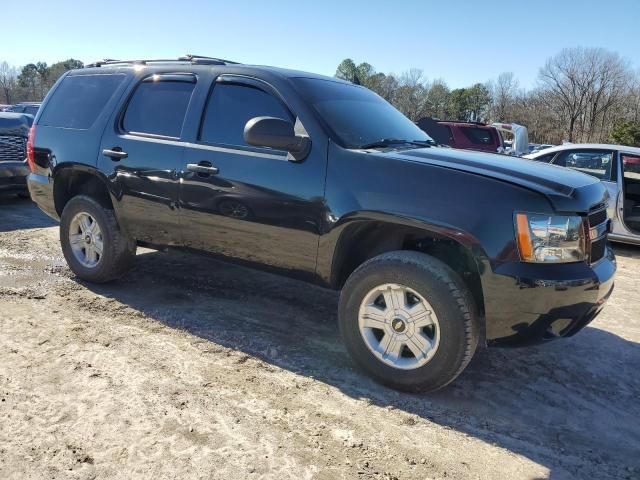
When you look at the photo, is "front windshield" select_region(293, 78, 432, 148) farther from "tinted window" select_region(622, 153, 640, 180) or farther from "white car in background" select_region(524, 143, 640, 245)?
"tinted window" select_region(622, 153, 640, 180)

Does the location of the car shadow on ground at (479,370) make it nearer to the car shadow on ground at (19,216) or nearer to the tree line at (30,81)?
the car shadow on ground at (19,216)

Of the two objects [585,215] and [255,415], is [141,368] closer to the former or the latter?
[255,415]

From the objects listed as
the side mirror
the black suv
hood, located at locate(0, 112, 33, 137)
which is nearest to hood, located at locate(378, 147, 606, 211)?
the black suv

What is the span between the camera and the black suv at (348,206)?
293 cm

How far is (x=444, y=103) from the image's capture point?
2665 inches

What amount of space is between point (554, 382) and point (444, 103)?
224ft

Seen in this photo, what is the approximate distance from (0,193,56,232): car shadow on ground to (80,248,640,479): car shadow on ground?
3.08 metres

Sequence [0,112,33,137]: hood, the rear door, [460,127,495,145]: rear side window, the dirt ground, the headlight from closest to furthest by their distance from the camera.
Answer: the dirt ground → the headlight → the rear door → [0,112,33,137]: hood → [460,127,495,145]: rear side window

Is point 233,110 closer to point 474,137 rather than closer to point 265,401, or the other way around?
point 265,401

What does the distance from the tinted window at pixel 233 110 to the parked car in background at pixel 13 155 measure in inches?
234

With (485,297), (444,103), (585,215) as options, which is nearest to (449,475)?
(485,297)

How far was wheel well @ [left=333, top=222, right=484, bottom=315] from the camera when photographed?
3230 millimetres

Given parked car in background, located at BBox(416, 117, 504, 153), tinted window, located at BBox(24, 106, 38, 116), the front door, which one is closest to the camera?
the front door

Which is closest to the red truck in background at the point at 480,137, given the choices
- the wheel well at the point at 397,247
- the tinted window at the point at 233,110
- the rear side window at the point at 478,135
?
the rear side window at the point at 478,135
